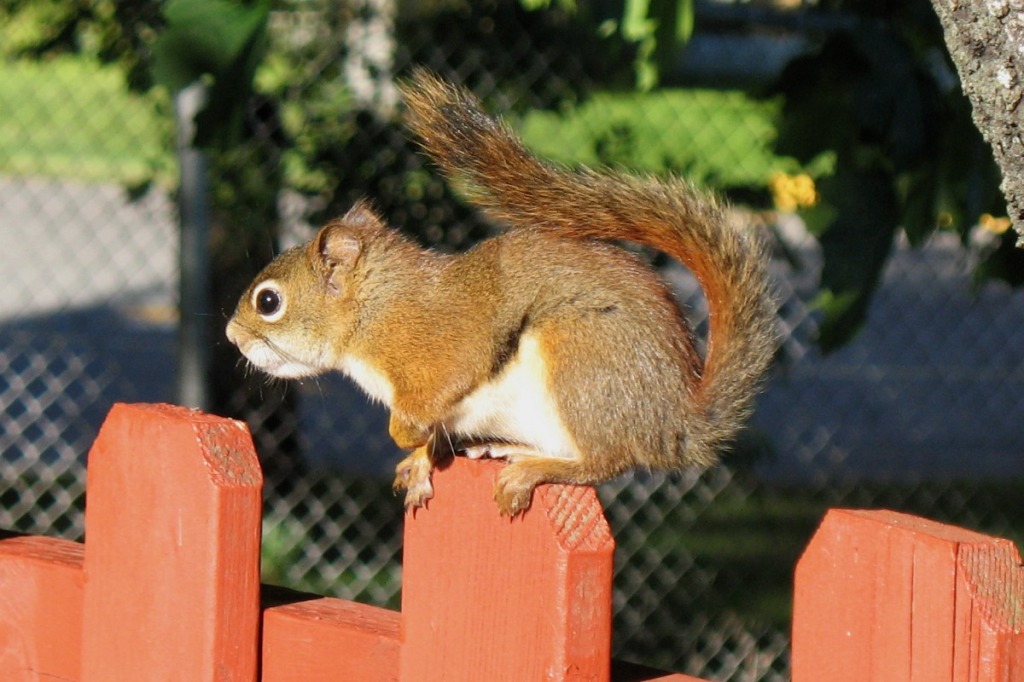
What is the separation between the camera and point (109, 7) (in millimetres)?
3045

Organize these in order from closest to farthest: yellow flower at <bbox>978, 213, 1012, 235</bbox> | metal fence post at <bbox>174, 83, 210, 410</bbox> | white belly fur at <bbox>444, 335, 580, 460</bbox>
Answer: white belly fur at <bbox>444, 335, 580, 460</bbox>
yellow flower at <bbox>978, 213, 1012, 235</bbox>
metal fence post at <bbox>174, 83, 210, 410</bbox>

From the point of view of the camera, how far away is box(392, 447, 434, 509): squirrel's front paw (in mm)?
1020

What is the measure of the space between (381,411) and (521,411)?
2945mm

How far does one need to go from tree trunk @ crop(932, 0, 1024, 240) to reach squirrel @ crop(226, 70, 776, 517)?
0.41m

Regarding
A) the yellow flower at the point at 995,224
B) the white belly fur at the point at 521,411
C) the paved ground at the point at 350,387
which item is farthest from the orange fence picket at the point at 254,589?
the paved ground at the point at 350,387

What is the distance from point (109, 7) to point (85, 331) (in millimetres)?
3021

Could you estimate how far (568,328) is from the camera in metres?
1.39

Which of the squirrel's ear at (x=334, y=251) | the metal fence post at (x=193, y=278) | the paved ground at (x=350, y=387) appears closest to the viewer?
the squirrel's ear at (x=334, y=251)

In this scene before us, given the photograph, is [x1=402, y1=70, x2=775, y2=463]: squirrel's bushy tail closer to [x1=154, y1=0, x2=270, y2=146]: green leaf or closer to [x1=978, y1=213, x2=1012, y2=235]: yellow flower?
[x1=154, y1=0, x2=270, y2=146]: green leaf

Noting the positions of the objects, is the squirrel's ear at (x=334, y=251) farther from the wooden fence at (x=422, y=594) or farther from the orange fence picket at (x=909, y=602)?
the orange fence picket at (x=909, y=602)

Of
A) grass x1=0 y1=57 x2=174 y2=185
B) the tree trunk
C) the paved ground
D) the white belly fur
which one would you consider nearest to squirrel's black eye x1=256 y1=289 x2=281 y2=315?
the white belly fur

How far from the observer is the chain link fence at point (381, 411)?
323cm

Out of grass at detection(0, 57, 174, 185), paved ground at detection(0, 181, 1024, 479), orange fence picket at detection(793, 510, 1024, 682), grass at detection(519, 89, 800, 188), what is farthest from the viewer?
paved ground at detection(0, 181, 1024, 479)

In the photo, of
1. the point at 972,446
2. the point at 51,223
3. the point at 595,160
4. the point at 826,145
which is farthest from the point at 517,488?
the point at 972,446
